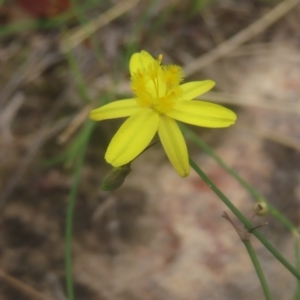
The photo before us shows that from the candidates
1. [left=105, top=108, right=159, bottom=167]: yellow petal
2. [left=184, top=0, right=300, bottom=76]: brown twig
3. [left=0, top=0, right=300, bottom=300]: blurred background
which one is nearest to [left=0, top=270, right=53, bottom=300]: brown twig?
[left=0, top=0, right=300, bottom=300]: blurred background

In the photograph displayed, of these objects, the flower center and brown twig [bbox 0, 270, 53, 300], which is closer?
the flower center

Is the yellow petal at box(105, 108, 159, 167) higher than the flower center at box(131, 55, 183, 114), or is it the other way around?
the flower center at box(131, 55, 183, 114)

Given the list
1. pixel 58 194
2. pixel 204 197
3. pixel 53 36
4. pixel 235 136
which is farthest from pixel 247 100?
pixel 53 36

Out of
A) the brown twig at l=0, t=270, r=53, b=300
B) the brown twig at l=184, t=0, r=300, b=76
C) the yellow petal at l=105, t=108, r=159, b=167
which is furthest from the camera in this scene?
the brown twig at l=184, t=0, r=300, b=76

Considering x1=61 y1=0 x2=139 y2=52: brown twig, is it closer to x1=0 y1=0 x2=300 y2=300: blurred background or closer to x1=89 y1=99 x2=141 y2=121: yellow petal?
x1=0 y1=0 x2=300 y2=300: blurred background

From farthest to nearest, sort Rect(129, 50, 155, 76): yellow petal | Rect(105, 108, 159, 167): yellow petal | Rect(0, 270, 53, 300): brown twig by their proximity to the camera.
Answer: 1. Rect(0, 270, 53, 300): brown twig
2. Rect(129, 50, 155, 76): yellow petal
3. Rect(105, 108, 159, 167): yellow petal

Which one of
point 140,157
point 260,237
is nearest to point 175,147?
point 260,237

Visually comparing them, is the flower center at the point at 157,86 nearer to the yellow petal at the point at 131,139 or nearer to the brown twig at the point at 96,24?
the yellow petal at the point at 131,139

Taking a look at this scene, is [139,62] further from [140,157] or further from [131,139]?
[140,157]
